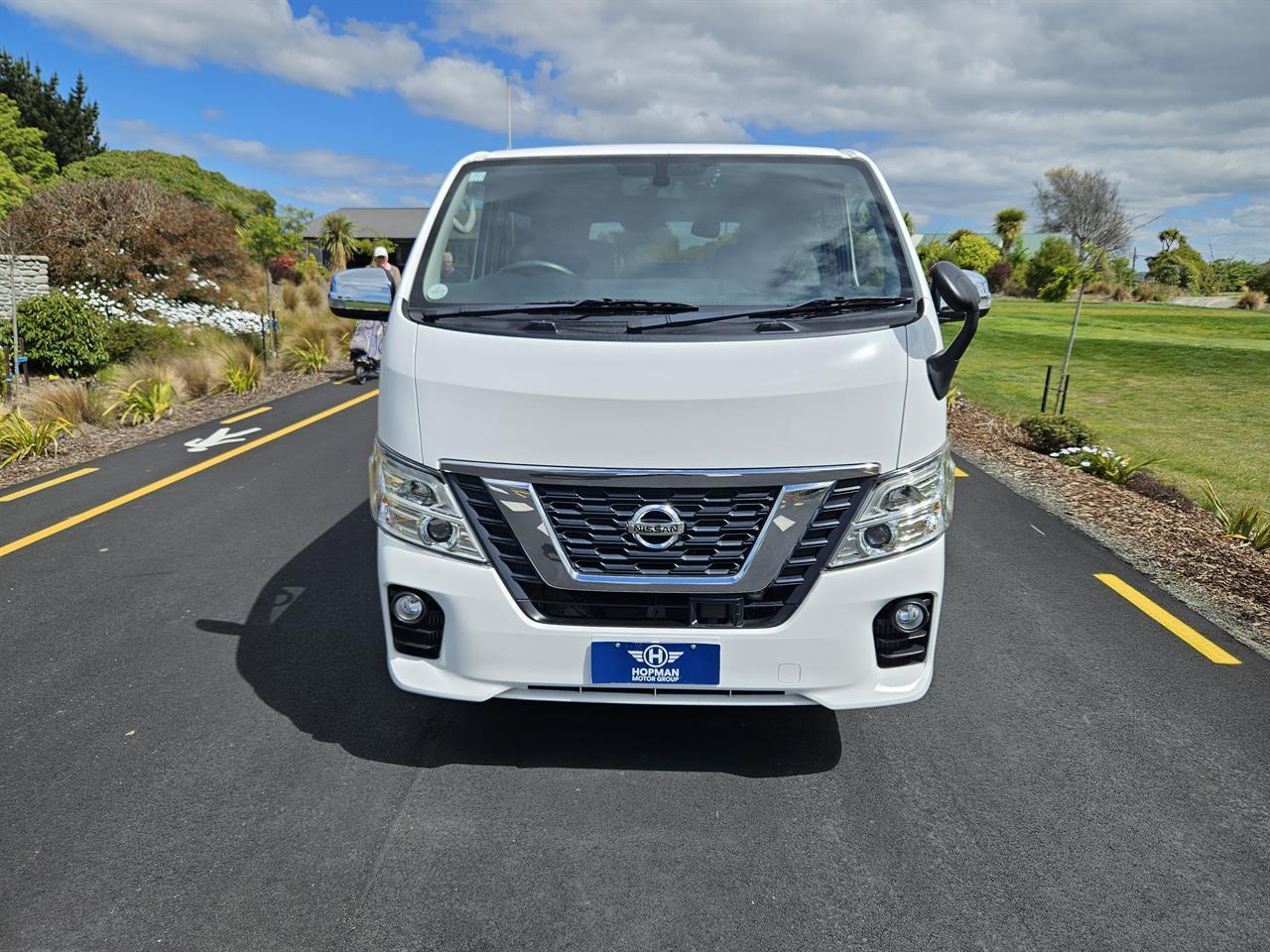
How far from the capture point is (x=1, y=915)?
2619 mm

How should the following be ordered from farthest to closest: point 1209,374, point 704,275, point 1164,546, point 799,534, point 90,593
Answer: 1. point 1209,374
2. point 1164,546
3. point 90,593
4. point 704,275
5. point 799,534

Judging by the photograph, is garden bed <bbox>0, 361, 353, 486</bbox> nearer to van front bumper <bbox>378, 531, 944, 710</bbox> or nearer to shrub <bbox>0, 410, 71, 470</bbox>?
shrub <bbox>0, 410, 71, 470</bbox>

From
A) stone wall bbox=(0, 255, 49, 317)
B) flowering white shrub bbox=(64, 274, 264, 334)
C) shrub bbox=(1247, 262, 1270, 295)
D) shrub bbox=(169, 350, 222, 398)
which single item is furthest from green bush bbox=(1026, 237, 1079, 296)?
stone wall bbox=(0, 255, 49, 317)

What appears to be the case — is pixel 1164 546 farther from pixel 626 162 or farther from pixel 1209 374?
pixel 1209 374

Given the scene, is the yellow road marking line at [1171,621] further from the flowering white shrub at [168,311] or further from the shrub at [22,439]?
the flowering white shrub at [168,311]

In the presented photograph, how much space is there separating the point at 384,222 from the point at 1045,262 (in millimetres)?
46748

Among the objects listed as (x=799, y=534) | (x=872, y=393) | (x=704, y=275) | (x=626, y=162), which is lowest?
(x=799, y=534)

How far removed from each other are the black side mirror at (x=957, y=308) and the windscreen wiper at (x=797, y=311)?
0.48ft

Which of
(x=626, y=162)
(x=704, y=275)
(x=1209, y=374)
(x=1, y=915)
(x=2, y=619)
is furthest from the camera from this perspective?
(x=1209, y=374)

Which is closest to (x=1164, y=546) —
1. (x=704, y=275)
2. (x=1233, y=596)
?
(x=1233, y=596)

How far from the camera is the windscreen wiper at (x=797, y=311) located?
3.23m

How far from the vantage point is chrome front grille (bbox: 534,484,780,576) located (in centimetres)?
296

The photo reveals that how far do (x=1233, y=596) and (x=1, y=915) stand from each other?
19.4 ft

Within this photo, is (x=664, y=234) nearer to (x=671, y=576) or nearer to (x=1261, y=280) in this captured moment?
(x=671, y=576)
